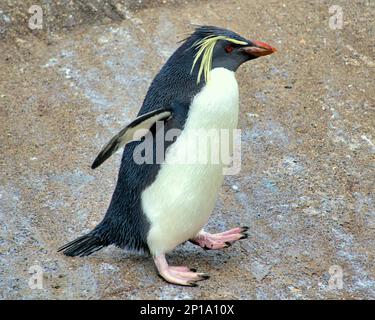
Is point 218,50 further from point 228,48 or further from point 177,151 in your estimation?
point 177,151

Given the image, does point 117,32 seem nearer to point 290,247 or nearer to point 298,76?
point 298,76

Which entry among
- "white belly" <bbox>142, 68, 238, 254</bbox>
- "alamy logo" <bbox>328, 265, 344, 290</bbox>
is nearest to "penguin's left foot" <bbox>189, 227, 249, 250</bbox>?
"white belly" <bbox>142, 68, 238, 254</bbox>

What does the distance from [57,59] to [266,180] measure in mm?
1744

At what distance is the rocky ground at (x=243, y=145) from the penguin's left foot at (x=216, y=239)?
0.19 ft

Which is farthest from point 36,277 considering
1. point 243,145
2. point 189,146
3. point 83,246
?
point 243,145

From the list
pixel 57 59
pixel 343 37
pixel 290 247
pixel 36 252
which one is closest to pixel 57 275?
pixel 36 252

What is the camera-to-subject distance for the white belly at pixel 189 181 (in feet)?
10.2

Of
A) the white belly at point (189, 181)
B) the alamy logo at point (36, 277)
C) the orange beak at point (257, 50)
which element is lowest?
the alamy logo at point (36, 277)

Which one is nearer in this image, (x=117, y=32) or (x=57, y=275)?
(x=57, y=275)

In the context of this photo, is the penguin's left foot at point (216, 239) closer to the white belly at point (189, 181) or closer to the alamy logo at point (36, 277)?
the white belly at point (189, 181)

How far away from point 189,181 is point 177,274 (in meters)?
0.40

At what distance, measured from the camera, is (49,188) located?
158 inches

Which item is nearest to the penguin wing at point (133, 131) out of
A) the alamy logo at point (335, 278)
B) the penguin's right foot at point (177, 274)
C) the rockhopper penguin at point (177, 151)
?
the rockhopper penguin at point (177, 151)

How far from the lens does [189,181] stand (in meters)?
3.17
